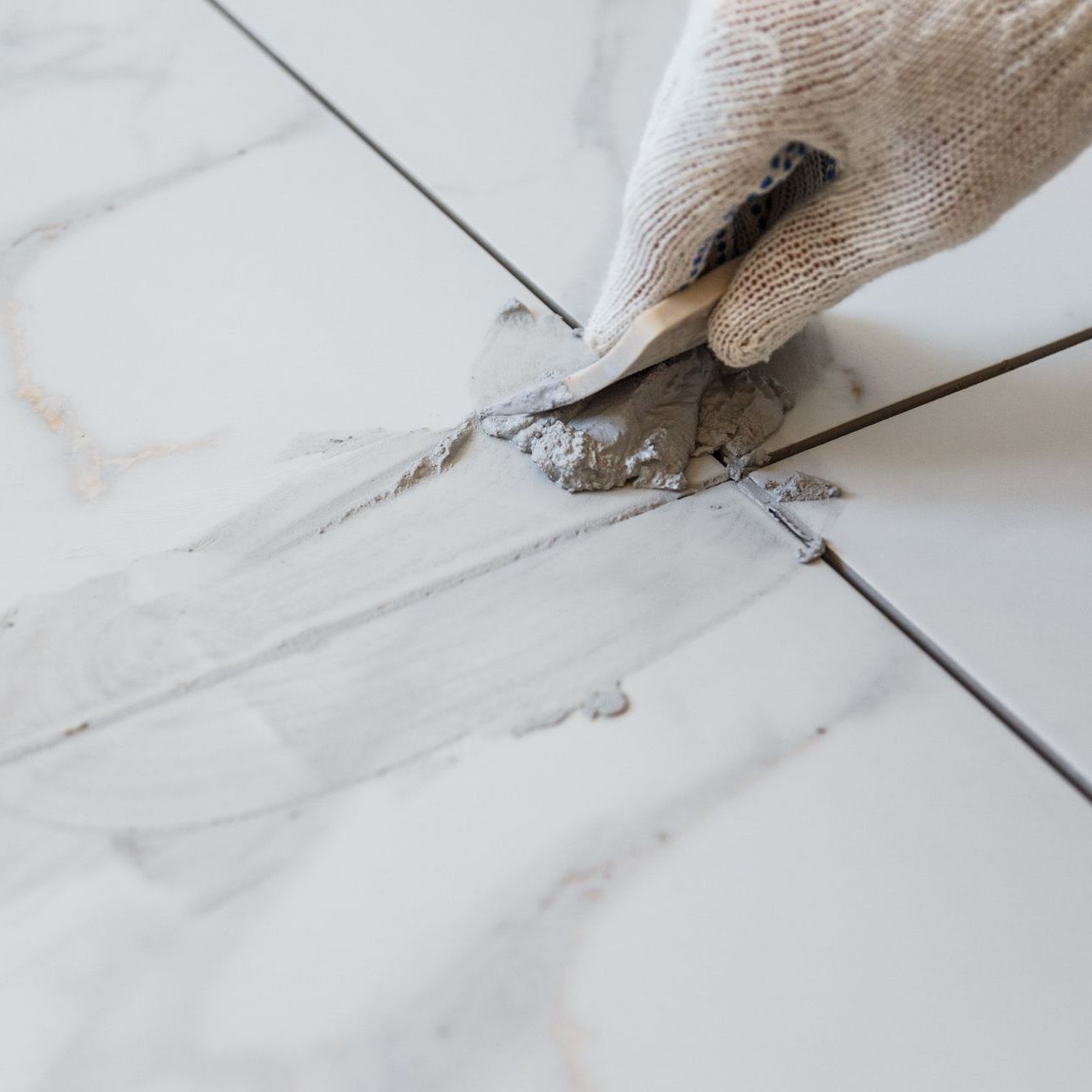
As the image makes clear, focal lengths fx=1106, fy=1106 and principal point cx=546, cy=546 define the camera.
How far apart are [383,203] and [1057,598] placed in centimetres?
75

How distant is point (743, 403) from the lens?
0.89 meters

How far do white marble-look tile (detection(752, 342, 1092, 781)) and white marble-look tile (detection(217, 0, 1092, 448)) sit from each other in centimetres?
4

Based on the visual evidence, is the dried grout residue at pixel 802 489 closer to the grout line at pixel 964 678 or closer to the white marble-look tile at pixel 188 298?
the grout line at pixel 964 678

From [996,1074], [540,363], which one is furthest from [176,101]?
[996,1074]

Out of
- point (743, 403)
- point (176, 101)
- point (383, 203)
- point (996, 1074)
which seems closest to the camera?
point (996, 1074)

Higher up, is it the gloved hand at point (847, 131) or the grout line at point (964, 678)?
the gloved hand at point (847, 131)

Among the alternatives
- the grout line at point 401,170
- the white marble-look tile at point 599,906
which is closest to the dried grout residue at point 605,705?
the white marble-look tile at point 599,906

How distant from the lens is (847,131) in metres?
0.67

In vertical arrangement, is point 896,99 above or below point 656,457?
above

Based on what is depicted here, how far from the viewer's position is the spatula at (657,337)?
777 millimetres

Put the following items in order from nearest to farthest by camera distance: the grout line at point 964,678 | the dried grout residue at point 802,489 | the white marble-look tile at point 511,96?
1. the grout line at point 964,678
2. the dried grout residue at point 802,489
3. the white marble-look tile at point 511,96

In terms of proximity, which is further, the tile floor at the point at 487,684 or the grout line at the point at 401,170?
the grout line at the point at 401,170

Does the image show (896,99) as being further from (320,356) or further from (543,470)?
(320,356)

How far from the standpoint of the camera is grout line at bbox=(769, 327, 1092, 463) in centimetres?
89
